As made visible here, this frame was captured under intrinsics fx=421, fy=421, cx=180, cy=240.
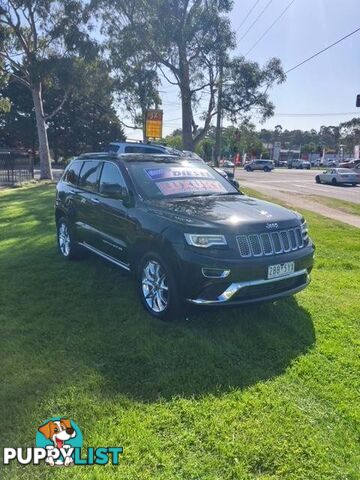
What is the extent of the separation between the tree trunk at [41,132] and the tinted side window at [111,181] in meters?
20.8

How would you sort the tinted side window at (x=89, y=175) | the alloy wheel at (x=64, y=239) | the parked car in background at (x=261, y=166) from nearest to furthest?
the tinted side window at (x=89, y=175), the alloy wheel at (x=64, y=239), the parked car in background at (x=261, y=166)

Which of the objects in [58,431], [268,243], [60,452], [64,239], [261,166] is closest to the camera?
[60,452]

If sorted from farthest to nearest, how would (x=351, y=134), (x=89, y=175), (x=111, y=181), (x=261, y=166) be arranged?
(x=351, y=134) < (x=261, y=166) < (x=89, y=175) < (x=111, y=181)

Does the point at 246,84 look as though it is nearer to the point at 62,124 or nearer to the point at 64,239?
the point at 64,239

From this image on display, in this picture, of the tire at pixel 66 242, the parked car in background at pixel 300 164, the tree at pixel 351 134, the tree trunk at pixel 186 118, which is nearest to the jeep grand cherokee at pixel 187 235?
the tire at pixel 66 242

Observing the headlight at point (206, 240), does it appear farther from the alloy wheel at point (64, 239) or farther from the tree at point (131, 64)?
the tree at point (131, 64)

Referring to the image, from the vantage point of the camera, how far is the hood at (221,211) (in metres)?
4.13

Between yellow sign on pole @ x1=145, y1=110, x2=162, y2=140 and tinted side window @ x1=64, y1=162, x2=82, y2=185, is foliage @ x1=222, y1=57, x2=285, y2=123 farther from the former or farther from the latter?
tinted side window @ x1=64, y1=162, x2=82, y2=185

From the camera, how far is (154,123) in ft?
70.9

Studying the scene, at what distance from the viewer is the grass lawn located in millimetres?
2570

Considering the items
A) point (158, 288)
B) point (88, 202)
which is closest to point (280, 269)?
point (158, 288)

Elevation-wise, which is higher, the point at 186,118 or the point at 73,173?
the point at 186,118

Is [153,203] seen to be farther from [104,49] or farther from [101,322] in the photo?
[104,49]

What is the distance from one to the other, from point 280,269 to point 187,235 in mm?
997
